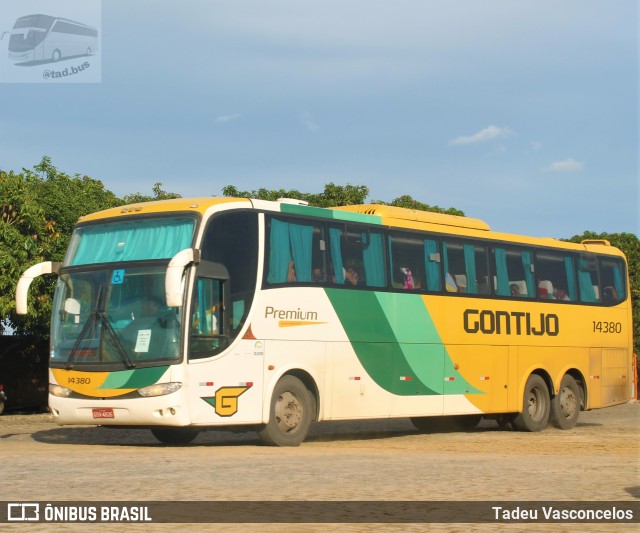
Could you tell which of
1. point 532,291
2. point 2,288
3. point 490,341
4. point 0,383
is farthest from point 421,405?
point 0,383

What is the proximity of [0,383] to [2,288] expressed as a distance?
19.6 ft

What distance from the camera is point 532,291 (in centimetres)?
2500

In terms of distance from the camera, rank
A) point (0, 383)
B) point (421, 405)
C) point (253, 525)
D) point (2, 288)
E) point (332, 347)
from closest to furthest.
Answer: point (253, 525) < point (332, 347) < point (421, 405) < point (2, 288) < point (0, 383)

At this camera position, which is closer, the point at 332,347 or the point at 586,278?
the point at 332,347

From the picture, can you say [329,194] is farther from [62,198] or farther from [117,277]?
[117,277]

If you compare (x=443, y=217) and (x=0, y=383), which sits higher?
(x=443, y=217)

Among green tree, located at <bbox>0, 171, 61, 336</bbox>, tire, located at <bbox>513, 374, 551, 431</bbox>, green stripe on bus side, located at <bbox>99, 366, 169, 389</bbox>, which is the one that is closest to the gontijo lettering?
tire, located at <bbox>513, 374, 551, 431</bbox>

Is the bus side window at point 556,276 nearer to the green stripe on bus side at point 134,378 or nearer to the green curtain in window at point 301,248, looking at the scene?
the green curtain in window at point 301,248

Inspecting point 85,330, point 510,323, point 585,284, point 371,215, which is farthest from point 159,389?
point 585,284

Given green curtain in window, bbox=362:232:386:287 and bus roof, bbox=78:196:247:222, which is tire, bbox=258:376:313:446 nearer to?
green curtain in window, bbox=362:232:386:287

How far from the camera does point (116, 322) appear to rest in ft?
58.2

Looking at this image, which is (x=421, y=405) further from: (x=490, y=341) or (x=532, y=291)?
(x=532, y=291)

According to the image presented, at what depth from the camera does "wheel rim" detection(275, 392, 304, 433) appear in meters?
18.8

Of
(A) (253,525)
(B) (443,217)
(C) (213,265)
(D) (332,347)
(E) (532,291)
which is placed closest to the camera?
(A) (253,525)
